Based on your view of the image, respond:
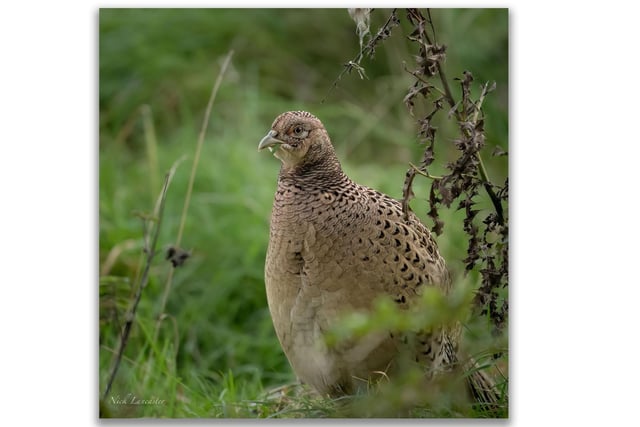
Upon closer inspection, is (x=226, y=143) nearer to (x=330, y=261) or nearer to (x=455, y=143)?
(x=330, y=261)

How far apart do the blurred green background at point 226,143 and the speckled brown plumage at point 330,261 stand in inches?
28.5

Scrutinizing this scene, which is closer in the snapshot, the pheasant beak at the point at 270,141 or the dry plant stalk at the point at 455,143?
the dry plant stalk at the point at 455,143

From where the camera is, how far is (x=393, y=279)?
8.91 feet

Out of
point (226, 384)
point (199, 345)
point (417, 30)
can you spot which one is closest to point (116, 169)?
point (199, 345)

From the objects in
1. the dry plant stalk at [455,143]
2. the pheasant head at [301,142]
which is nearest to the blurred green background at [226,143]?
the dry plant stalk at [455,143]

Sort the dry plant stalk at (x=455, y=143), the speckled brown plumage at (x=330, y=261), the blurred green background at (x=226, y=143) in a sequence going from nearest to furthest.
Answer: the dry plant stalk at (x=455, y=143)
the speckled brown plumage at (x=330, y=261)
the blurred green background at (x=226, y=143)

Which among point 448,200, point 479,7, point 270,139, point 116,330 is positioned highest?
point 479,7

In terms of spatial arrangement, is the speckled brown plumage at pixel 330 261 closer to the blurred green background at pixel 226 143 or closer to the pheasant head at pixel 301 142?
the pheasant head at pixel 301 142

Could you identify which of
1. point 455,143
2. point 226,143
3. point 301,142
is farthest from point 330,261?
point 226,143

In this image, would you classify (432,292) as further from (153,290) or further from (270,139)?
(153,290)

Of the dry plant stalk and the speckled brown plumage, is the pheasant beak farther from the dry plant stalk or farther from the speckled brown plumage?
the dry plant stalk

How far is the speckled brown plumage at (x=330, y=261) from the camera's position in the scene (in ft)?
8.82

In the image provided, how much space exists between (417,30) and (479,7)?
0.76 meters

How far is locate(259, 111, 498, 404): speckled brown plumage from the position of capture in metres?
2.69
